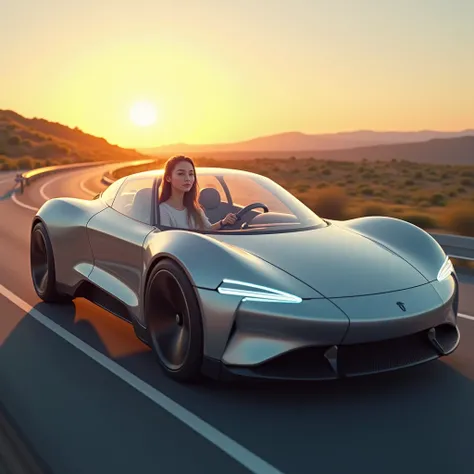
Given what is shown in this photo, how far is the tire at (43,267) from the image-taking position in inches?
259

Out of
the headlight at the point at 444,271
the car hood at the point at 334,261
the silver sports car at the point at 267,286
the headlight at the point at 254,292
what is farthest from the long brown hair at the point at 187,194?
the headlight at the point at 444,271

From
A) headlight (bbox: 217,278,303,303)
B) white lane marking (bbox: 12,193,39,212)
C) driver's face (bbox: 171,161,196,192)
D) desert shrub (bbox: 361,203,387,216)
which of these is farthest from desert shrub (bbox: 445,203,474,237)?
headlight (bbox: 217,278,303,303)

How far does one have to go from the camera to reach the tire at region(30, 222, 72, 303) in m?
6.59

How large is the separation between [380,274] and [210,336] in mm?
1154

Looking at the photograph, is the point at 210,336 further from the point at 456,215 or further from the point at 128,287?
the point at 456,215

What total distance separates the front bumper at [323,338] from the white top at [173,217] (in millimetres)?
1438

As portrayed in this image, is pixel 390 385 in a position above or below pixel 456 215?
above

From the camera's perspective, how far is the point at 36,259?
23.2 feet

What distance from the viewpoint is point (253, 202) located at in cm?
582

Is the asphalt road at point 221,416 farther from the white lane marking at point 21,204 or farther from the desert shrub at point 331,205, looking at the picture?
the white lane marking at point 21,204

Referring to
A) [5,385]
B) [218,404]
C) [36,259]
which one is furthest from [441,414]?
[36,259]

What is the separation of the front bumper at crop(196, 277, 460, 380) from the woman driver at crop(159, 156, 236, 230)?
1606 millimetres

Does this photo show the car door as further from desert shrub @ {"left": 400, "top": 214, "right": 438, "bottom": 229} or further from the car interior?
desert shrub @ {"left": 400, "top": 214, "right": 438, "bottom": 229}

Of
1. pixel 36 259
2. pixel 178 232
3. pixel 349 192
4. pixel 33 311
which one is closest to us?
pixel 178 232
